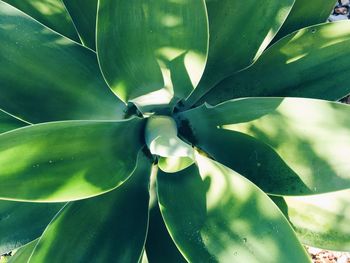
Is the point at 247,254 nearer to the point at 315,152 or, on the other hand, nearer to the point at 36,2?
the point at 315,152

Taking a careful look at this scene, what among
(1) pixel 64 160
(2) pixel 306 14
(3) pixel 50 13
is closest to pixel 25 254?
(1) pixel 64 160

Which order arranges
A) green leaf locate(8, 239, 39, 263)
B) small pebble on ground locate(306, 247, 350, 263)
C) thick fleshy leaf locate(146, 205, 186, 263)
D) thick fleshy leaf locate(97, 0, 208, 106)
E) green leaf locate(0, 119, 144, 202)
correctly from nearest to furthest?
green leaf locate(0, 119, 144, 202) → thick fleshy leaf locate(97, 0, 208, 106) → thick fleshy leaf locate(146, 205, 186, 263) → green leaf locate(8, 239, 39, 263) → small pebble on ground locate(306, 247, 350, 263)

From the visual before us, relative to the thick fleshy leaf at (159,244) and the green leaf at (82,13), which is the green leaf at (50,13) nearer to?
the green leaf at (82,13)

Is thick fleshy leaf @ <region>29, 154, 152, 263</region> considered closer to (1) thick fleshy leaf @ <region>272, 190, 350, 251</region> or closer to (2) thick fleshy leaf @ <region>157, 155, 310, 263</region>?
(2) thick fleshy leaf @ <region>157, 155, 310, 263</region>

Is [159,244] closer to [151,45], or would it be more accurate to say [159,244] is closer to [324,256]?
[151,45]

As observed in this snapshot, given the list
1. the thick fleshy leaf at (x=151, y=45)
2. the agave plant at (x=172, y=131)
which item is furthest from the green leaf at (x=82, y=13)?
the thick fleshy leaf at (x=151, y=45)

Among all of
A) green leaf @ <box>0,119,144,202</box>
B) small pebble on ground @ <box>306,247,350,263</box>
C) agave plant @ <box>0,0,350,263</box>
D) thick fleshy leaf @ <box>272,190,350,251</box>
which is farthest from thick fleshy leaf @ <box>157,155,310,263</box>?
small pebble on ground @ <box>306,247,350,263</box>
